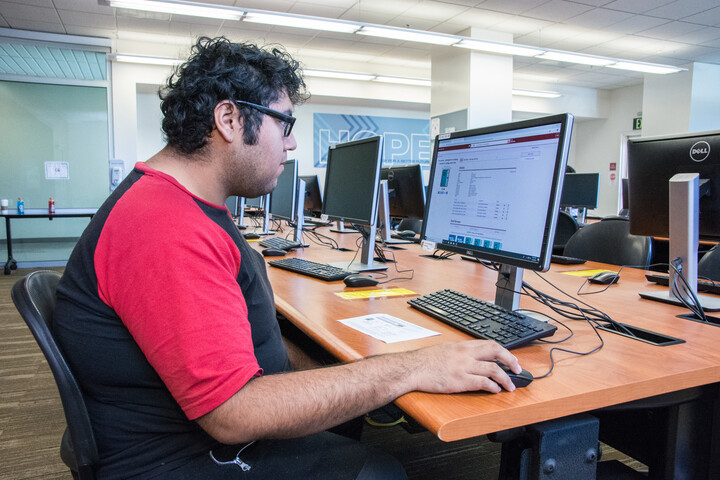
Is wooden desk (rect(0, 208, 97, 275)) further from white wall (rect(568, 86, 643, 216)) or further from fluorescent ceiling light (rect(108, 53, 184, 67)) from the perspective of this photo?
white wall (rect(568, 86, 643, 216))

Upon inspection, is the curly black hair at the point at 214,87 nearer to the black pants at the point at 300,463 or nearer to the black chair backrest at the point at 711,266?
the black pants at the point at 300,463

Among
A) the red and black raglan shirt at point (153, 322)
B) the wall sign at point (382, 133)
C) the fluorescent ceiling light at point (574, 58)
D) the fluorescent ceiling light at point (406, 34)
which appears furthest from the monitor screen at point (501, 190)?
the wall sign at point (382, 133)

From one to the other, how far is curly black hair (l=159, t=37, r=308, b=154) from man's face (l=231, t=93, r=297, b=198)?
1 centimetres

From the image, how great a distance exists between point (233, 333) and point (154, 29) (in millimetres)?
6277

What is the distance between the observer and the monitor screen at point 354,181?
1761 mm

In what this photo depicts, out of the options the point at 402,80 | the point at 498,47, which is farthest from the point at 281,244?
the point at 402,80

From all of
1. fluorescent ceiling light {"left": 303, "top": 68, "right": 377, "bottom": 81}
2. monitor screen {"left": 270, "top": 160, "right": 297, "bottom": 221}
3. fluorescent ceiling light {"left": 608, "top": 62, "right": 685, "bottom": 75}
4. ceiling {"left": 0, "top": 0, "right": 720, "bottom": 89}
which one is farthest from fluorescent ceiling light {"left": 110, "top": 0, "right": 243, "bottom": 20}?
fluorescent ceiling light {"left": 608, "top": 62, "right": 685, "bottom": 75}

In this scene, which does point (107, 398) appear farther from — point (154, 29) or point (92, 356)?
point (154, 29)

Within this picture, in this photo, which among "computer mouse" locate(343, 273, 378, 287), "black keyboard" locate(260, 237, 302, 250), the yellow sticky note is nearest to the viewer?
the yellow sticky note

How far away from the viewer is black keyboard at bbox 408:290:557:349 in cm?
96

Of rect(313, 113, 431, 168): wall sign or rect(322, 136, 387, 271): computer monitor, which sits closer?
rect(322, 136, 387, 271): computer monitor

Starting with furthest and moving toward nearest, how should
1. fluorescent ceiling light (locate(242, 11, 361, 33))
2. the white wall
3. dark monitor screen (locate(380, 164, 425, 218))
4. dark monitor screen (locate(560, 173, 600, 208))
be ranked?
the white wall < dark monitor screen (locate(560, 173, 600, 208)) < fluorescent ceiling light (locate(242, 11, 361, 33)) < dark monitor screen (locate(380, 164, 425, 218))

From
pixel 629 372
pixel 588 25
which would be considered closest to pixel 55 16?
pixel 588 25

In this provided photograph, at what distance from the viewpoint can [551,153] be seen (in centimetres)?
103
